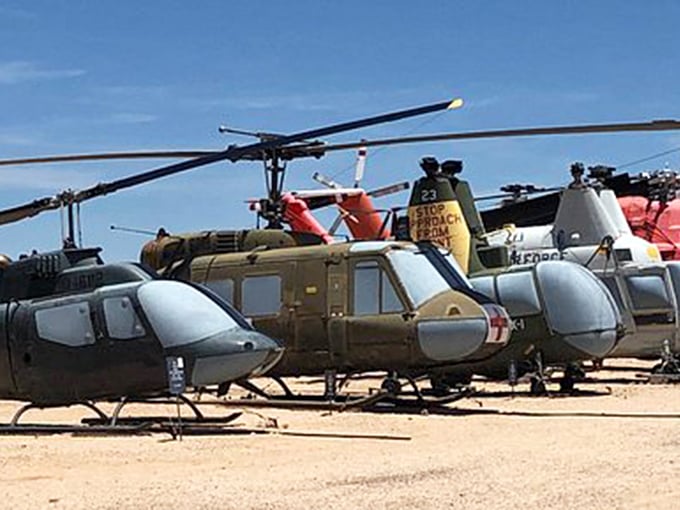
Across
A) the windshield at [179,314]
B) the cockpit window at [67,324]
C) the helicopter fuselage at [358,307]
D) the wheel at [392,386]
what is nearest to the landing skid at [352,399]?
the wheel at [392,386]

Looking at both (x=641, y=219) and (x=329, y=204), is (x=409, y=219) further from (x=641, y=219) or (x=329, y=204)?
(x=641, y=219)

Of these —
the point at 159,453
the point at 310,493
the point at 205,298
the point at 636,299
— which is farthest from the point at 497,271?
the point at 310,493

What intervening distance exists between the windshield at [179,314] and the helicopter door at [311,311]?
3.28m

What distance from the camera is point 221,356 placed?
1235 centimetres

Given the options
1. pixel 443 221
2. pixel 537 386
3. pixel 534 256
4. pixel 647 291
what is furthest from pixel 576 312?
pixel 534 256

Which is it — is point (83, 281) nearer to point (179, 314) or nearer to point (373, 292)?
point (179, 314)

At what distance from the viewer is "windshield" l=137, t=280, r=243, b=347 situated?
1246 centimetres

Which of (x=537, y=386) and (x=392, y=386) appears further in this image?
(x=537, y=386)

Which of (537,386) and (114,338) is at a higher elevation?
(114,338)

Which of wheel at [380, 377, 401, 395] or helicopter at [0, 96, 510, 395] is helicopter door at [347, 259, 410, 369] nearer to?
helicopter at [0, 96, 510, 395]

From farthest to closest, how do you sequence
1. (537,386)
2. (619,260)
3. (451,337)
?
(619,260), (537,386), (451,337)

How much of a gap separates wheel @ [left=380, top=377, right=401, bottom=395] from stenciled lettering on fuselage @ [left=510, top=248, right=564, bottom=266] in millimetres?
6798

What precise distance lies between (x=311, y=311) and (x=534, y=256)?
781cm

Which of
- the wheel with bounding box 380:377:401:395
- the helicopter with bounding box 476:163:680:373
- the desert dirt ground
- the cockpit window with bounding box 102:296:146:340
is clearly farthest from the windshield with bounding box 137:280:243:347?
the helicopter with bounding box 476:163:680:373
